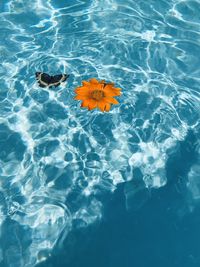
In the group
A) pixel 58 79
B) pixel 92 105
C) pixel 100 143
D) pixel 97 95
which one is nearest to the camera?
pixel 100 143

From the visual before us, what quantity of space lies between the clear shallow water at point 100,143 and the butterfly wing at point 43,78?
158 millimetres

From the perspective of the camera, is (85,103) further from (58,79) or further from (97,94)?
(58,79)

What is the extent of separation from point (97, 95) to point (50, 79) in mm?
1253

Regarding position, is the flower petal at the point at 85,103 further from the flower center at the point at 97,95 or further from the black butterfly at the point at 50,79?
the black butterfly at the point at 50,79

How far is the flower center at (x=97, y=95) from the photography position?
24.1 ft

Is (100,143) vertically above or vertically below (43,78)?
below

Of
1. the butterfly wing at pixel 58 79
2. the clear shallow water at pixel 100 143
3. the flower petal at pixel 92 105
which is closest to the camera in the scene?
the clear shallow water at pixel 100 143

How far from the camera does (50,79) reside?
791 cm

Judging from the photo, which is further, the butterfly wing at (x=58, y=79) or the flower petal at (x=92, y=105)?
the butterfly wing at (x=58, y=79)

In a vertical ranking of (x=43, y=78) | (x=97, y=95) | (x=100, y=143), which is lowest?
(x=100, y=143)

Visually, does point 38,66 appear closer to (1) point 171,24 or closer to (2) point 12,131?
(2) point 12,131

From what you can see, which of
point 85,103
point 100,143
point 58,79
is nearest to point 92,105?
point 85,103

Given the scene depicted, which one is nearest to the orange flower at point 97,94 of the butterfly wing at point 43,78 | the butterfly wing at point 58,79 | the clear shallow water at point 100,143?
the clear shallow water at point 100,143

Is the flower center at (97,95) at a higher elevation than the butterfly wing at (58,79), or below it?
higher
